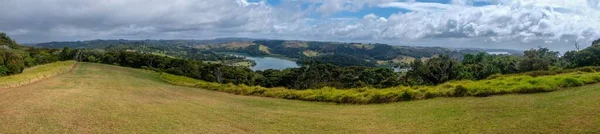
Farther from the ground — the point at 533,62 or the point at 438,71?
the point at 533,62

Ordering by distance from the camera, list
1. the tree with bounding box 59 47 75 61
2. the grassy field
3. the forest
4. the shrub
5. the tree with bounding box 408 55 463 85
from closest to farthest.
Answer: the grassy field, the shrub, the forest, the tree with bounding box 408 55 463 85, the tree with bounding box 59 47 75 61

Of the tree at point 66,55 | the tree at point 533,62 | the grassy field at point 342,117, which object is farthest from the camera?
the tree at point 66,55

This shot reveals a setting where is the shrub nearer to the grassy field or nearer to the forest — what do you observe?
the grassy field

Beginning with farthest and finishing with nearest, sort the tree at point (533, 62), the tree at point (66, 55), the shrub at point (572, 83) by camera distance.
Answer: the tree at point (66, 55), the tree at point (533, 62), the shrub at point (572, 83)

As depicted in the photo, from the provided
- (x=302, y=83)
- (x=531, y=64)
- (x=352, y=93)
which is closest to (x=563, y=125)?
(x=352, y=93)

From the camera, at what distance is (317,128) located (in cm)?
1365

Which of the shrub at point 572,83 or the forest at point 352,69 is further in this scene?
the forest at point 352,69

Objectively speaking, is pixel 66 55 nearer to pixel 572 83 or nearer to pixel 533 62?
pixel 533 62

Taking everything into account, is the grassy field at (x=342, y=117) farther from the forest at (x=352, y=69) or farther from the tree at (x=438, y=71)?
the tree at (x=438, y=71)

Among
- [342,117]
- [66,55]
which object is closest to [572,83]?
[342,117]

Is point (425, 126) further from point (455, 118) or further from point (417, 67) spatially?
point (417, 67)

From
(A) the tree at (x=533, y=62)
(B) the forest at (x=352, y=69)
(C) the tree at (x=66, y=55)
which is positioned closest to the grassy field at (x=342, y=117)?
(B) the forest at (x=352, y=69)

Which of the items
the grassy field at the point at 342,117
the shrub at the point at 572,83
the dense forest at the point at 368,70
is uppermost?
the shrub at the point at 572,83

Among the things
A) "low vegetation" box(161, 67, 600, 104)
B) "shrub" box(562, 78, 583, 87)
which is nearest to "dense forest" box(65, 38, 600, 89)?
"low vegetation" box(161, 67, 600, 104)
